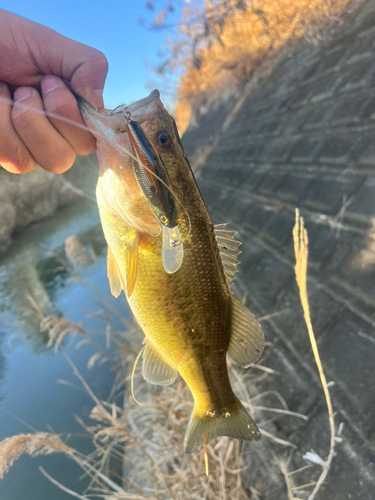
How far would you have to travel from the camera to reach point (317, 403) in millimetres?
1775

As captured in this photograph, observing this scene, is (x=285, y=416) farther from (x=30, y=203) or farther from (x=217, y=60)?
(x=30, y=203)

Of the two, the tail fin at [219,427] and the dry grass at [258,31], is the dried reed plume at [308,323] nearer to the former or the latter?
the tail fin at [219,427]

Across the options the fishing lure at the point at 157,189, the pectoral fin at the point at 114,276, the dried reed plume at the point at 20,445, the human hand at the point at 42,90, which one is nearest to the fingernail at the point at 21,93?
the human hand at the point at 42,90

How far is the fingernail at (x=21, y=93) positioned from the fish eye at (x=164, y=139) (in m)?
0.41

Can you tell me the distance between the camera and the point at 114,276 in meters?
1.15

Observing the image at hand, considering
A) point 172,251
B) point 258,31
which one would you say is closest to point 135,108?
point 172,251

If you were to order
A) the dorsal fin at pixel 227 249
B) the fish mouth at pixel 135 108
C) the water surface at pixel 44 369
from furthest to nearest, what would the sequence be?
the water surface at pixel 44 369 → the dorsal fin at pixel 227 249 → the fish mouth at pixel 135 108

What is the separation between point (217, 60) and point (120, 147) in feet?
29.7

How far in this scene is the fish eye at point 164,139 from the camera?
980 millimetres

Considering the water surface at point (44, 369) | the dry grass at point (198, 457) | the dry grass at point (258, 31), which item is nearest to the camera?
the dry grass at point (198, 457)

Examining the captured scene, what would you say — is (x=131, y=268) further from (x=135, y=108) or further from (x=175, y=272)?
(x=135, y=108)

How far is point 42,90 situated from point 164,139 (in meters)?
0.40

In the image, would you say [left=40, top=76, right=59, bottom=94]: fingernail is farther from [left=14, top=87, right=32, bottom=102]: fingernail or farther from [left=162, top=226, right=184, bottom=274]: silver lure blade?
[left=162, top=226, right=184, bottom=274]: silver lure blade

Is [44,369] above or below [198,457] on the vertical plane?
above
